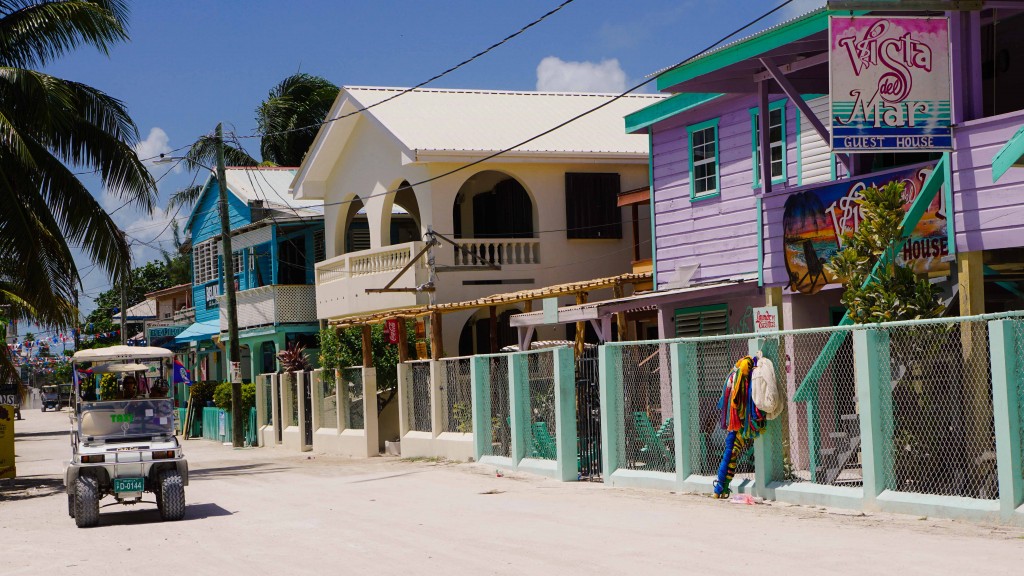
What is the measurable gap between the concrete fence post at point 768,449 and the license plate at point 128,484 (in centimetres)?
732

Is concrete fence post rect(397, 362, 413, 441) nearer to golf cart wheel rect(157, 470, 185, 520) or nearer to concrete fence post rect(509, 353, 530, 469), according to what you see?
concrete fence post rect(509, 353, 530, 469)

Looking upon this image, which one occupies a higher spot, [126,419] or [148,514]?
[126,419]

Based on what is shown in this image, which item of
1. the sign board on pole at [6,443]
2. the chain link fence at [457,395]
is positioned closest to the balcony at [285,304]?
the chain link fence at [457,395]

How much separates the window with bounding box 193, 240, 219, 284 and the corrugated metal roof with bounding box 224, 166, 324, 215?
9.29ft

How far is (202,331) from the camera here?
4575 cm

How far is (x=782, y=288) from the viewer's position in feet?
59.9

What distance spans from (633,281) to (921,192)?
9.55 m

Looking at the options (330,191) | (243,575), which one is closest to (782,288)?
(243,575)

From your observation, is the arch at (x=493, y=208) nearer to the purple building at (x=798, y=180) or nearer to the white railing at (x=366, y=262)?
the white railing at (x=366, y=262)

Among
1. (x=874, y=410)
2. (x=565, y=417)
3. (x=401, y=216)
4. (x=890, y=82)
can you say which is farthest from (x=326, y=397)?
(x=874, y=410)

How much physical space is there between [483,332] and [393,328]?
5271mm

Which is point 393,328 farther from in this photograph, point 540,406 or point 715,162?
point 715,162

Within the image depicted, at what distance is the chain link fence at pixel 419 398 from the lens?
25.0m

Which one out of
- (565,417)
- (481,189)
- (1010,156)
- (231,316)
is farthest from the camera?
(231,316)
